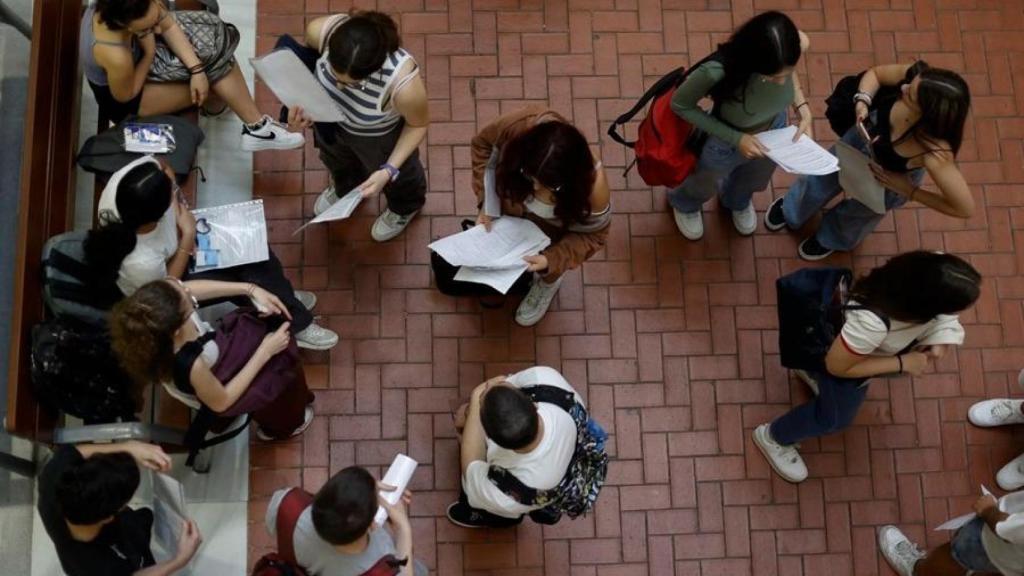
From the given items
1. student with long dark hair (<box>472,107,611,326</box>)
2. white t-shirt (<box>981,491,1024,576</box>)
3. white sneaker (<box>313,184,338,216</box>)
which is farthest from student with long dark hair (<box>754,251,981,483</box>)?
white sneaker (<box>313,184,338,216</box>)

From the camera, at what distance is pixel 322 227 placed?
15.4 feet

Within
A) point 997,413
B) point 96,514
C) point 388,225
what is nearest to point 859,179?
point 997,413

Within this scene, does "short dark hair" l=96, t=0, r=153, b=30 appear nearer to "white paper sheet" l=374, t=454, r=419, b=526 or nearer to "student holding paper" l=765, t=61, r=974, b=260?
"white paper sheet" l=374, t=454, r=419, b=526

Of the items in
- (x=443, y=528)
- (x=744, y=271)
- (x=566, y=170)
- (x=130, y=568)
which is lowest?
(x=443, y=528)

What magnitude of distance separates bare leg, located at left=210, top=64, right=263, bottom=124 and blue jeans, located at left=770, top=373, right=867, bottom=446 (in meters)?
2.97

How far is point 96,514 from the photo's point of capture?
2816mm

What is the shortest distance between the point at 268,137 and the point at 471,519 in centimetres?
215

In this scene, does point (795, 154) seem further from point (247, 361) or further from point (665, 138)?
point (247, 361)

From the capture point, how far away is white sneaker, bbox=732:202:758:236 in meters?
4.73

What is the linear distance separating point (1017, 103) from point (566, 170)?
3349 millimetres

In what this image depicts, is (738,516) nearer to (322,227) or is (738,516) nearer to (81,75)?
(322,227)

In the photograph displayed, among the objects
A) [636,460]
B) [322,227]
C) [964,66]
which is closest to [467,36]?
[322,227]

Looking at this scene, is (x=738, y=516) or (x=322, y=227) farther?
(x=322, y=227)

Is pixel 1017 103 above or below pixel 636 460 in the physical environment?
above
